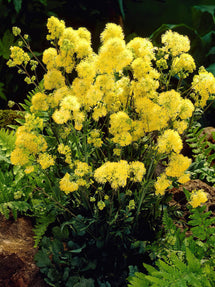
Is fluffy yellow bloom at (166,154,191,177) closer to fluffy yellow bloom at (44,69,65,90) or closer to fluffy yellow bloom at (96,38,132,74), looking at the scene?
fluffy yellow bloom at (96,38,132,74)

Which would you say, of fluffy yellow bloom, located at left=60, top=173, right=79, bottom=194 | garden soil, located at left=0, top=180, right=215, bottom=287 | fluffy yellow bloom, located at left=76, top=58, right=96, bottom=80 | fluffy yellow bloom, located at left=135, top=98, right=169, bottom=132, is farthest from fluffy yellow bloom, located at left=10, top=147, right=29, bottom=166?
garden soil, located at left=0, top=180, right=215, bottom=287

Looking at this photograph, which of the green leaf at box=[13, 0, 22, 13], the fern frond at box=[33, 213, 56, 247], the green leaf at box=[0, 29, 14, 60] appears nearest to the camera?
the fern frond at box=[33, 213, 56, 247]

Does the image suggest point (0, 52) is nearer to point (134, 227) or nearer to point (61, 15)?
point (61, 15)

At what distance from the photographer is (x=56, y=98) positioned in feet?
4.38

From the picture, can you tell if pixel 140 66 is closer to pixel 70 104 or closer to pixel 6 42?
pixel 70 104

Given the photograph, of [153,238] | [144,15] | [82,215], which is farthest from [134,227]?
[144,15]

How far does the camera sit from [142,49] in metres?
1.41

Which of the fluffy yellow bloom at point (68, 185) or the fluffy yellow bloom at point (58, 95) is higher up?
the fluffy yellow bloom at point (58, 95)

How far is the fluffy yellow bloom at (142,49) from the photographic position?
1.41m

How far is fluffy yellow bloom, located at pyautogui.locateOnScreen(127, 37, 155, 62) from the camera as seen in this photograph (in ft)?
4.64

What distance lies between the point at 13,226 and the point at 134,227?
2.44 ft

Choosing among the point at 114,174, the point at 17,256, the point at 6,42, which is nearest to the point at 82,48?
the point at 114,174

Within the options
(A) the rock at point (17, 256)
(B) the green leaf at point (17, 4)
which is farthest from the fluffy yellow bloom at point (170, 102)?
(B) the green leaf at point (17, 4)

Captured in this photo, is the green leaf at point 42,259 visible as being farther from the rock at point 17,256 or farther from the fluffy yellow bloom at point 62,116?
the fluffy yellow bloom at point 62,116
